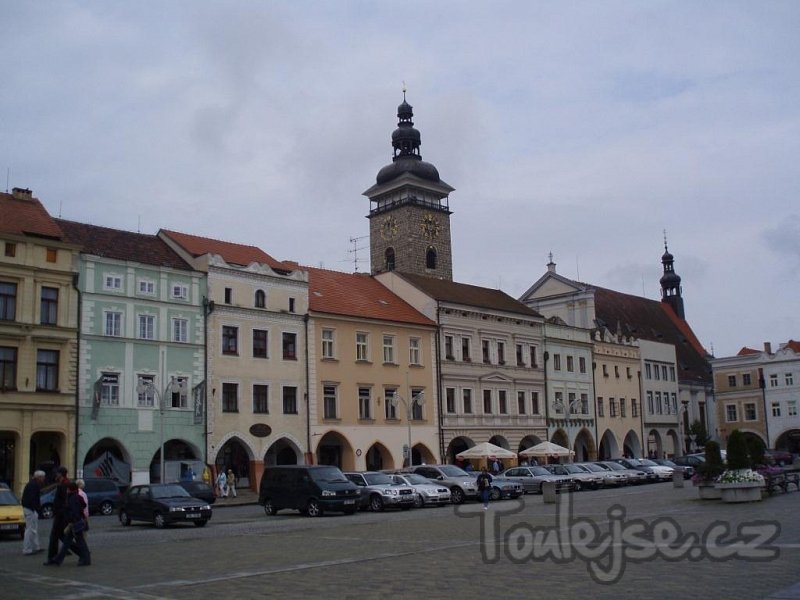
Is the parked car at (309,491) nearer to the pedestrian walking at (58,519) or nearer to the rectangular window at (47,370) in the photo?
the rectangular window at (47,370)

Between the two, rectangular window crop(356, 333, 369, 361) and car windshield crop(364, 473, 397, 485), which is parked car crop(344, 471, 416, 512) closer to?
car windshield crop(364, 473, 397, 485)

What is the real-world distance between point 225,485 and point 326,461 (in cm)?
861

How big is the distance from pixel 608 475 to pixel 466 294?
18008 millimetres

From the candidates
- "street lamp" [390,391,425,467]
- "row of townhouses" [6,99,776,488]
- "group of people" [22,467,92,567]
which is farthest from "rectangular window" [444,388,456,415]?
"group of people" [22,467,92,567]

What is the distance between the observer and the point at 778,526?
67.9 ft

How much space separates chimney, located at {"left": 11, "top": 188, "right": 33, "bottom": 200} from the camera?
41.8 m

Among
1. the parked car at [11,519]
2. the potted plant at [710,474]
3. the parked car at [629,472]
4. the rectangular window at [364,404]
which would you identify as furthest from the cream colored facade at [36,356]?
the parked car at [629,472]

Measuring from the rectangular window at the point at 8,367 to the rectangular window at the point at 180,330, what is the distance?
7630 millimetres

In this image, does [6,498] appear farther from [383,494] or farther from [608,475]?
[608,475]

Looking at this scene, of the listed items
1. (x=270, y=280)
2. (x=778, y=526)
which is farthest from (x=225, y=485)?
(x=778, y=526)

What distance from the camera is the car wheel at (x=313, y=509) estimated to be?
3256 cm

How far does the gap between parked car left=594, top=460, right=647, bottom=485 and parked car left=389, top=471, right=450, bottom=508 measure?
51.5 ft

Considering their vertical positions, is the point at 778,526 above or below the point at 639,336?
below

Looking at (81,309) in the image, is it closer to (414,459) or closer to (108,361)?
(108,361)
